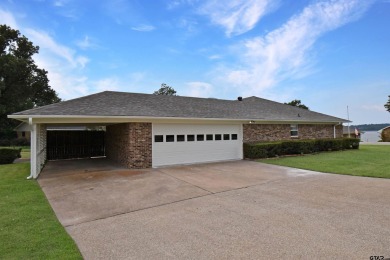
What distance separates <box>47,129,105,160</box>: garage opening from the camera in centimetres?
1677

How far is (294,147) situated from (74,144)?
15.2 metres

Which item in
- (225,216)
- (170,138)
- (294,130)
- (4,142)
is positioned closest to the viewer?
(225,216)

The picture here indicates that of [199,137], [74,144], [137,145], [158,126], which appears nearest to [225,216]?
[137,145]

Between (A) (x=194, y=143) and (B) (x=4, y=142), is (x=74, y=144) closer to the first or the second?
(A) (x=194, y=143)

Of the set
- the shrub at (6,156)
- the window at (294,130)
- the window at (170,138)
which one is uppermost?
the window at (294,130)

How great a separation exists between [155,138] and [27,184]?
18.7ft

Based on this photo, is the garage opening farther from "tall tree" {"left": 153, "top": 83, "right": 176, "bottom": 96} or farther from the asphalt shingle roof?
"tall tree" {"left": 153, "top": 83, "right": 176, "bottom": 96}

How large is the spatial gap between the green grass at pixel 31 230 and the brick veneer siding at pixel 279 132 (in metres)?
12.1

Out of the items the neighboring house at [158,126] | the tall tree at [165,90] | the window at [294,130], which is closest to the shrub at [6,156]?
the neighboring house at [158,126]

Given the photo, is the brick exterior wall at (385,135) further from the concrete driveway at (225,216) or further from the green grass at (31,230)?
the green grass at (31,230)

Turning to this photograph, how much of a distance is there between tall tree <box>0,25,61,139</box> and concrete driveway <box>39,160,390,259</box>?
25.8 metres

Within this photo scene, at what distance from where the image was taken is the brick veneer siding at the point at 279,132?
1617 cm

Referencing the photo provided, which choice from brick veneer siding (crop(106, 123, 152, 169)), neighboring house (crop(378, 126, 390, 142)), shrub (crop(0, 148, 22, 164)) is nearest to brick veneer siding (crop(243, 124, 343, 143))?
brick veneer siding (crop(106, 123, 152, 169))

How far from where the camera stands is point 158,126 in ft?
41.4
